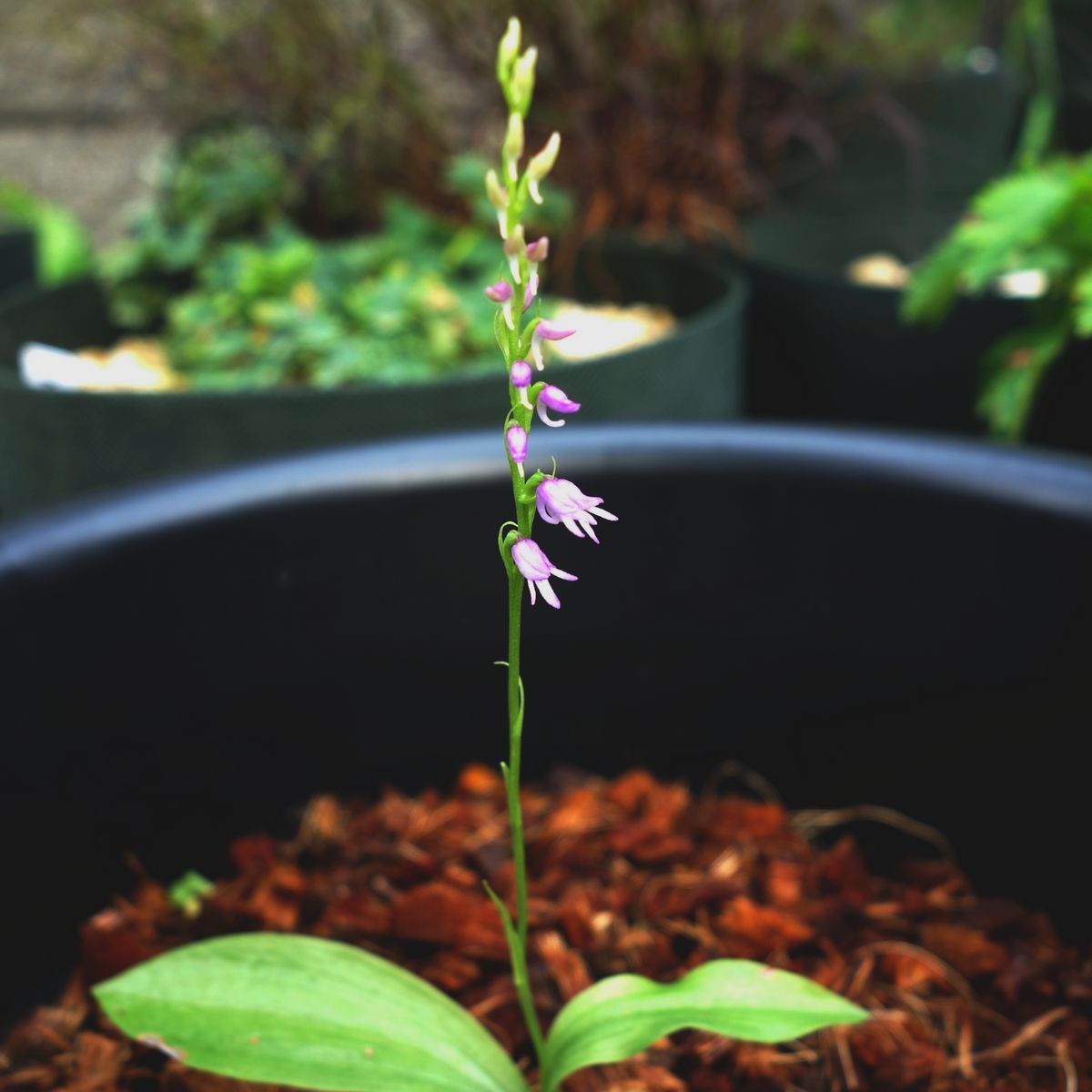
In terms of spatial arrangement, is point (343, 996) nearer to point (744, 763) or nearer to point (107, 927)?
point (107, 927)

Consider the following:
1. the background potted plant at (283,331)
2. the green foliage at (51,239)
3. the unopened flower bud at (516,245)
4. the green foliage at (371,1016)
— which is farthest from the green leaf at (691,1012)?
the green foliage at (51,239)

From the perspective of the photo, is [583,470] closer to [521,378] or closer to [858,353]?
[521,378]

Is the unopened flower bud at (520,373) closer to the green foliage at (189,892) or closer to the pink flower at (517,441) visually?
the pink flower at (517,441)

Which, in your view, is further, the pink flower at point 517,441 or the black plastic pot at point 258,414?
the black plastic pot at point 258,414

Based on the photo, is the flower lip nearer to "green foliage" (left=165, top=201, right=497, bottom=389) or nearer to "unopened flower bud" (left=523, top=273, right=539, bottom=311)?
"unopened flower bud" (left=523, top=273, right=539, bottom=311)

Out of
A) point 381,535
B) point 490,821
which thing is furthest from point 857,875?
point 381,535

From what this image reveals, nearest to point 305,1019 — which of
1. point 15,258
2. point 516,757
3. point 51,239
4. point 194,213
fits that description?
point 516,757
